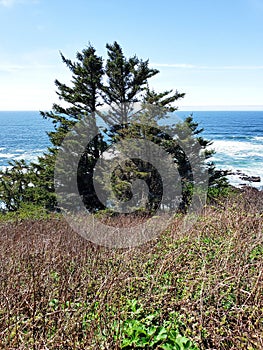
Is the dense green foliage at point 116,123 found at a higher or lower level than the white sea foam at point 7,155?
higher

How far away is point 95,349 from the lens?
1980 millimetres

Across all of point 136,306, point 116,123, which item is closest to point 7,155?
point 116,123

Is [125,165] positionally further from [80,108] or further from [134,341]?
[134,341]

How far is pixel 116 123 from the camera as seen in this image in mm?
14211

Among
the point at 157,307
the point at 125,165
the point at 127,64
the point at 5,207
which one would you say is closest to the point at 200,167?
Result: the point at 125,165

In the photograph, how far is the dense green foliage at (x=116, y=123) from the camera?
12.1m

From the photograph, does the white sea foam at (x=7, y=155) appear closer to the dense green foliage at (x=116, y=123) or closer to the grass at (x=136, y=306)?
the dense green foliage at (x=116, y=123)

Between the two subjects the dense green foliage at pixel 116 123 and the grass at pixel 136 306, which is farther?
Result: the dense green foliage at pixel 116 123

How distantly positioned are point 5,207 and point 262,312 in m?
19.8

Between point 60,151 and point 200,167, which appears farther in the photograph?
point 60,151

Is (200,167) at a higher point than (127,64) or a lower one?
lower

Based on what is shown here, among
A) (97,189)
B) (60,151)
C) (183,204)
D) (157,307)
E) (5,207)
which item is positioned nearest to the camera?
(157,307)

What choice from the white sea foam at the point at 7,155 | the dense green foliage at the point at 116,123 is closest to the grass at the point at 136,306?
the dense green foliage at the point at 116,123

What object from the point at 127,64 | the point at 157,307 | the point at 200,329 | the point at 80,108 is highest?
the point at 127,64
